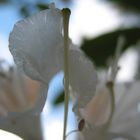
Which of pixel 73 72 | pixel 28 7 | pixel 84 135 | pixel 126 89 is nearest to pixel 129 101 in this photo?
pixel 126 89

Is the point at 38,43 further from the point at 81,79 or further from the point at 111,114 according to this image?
the point at 111,114

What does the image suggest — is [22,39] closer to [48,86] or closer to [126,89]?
[48,86]

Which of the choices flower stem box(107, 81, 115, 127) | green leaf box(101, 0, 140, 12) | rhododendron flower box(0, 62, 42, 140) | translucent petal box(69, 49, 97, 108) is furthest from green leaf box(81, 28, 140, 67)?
translucent petal box(69, 49, 97, 108)

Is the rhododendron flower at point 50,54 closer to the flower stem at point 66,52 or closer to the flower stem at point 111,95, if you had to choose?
the flower stem at point 66,52

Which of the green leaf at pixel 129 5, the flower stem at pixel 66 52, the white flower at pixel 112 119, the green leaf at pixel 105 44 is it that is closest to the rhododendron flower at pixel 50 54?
the flower stem at pixel 66 52

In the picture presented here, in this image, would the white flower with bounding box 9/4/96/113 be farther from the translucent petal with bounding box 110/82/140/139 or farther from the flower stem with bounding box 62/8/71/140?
the translucent petal with bounding box 110/82/140/139

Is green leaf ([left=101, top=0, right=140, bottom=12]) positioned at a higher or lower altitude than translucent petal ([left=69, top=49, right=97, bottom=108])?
higher

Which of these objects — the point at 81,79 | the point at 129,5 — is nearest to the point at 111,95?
the point at 81,79
